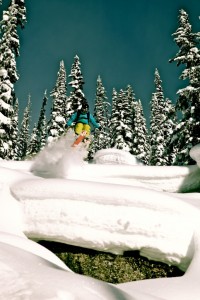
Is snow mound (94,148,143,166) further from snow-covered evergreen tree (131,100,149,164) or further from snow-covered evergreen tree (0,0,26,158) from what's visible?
snow-covered evergreen tree (131,100,149,164)

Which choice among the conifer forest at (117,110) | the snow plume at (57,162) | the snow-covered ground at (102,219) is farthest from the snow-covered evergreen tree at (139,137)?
the snow-covered ground at (102,219)

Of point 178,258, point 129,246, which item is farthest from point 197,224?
point 129,246

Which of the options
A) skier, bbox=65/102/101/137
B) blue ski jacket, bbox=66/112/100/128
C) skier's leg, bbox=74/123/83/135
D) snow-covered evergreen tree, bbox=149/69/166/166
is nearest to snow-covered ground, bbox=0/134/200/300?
skier's leg, bbox=74/123/83/135

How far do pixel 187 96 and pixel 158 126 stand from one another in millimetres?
23682

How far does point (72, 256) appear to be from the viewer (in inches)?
220

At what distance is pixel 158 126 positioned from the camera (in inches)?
1778

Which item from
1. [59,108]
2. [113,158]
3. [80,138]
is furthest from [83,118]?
[59,108]

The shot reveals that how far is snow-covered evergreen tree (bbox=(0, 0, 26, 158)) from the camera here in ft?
75.5

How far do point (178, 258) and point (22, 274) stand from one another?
2957 millimetres

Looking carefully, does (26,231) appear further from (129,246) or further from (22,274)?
(22,274)

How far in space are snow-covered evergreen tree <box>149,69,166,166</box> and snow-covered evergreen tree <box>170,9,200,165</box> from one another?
20.1 m

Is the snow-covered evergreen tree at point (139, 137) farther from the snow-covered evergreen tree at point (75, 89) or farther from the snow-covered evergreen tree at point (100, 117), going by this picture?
the snow-covered evergreen tree at point (75, 89)

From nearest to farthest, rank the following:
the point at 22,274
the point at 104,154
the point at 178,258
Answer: the point at 22,274 < the point at 178,258 < the point at 104,154

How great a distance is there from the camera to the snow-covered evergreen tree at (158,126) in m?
43.9
